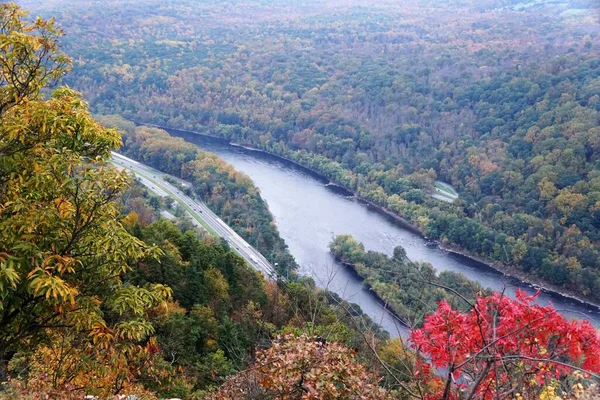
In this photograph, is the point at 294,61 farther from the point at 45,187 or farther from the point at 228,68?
the point at 45,187

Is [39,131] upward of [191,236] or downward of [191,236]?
upward

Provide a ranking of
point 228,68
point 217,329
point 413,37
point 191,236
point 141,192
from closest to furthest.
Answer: point 217,329 < point 191,236 < point 141,192 < point 228,68 < point 413,37

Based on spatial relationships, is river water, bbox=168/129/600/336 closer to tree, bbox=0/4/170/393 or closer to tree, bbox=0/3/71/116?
tree, bbox=0/4/170/393

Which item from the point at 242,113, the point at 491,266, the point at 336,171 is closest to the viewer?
the point at 491,266

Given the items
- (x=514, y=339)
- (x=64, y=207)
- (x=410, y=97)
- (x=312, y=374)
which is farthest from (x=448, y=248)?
(x=64, y=207)

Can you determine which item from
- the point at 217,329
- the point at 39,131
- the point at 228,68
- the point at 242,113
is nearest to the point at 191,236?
the point at 217,329

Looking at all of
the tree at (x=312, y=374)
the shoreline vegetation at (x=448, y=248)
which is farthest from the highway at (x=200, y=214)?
the tree at (x=312, y=374)

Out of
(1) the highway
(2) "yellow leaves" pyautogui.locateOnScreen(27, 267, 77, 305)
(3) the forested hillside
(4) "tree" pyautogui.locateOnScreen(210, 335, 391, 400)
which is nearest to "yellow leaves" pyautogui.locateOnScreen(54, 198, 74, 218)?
(2) "yellow leaves" pyautogui.locateOnScreen(27, 267, 77, 305)
